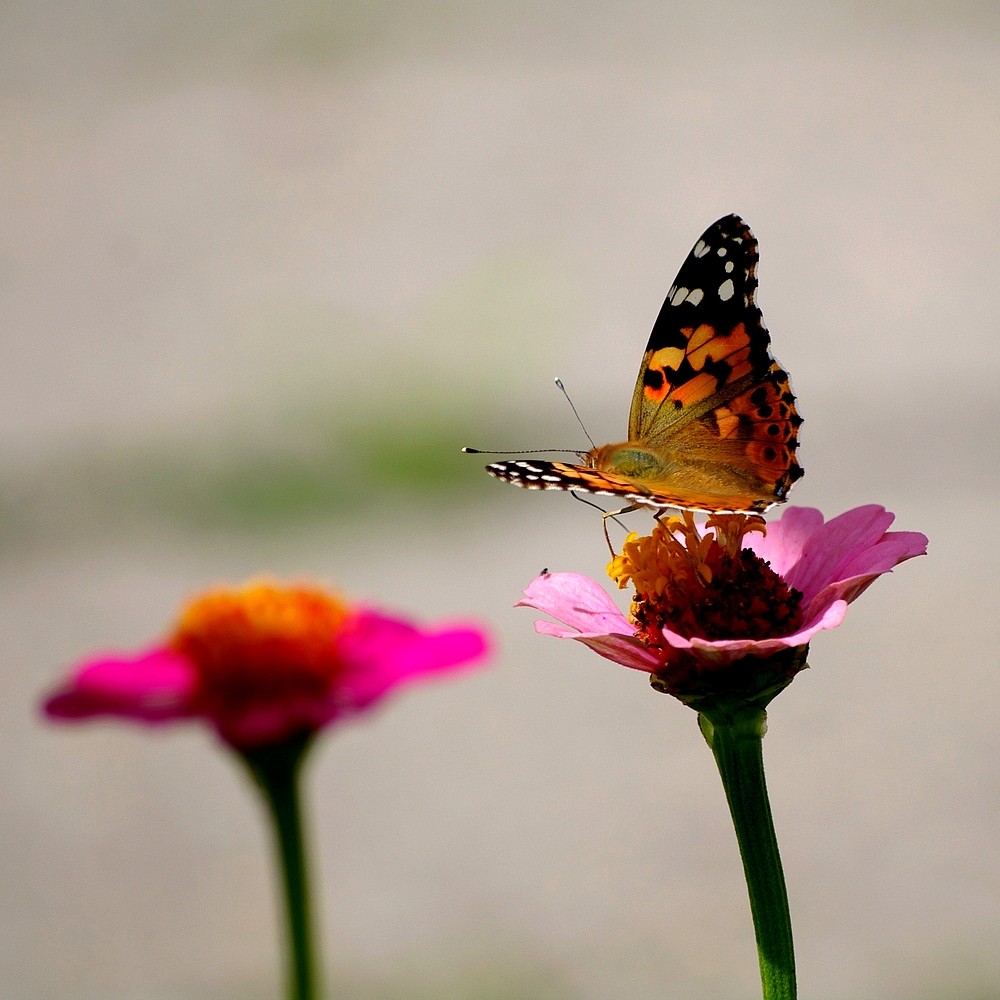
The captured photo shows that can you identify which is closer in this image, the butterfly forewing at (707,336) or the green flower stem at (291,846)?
the green flower stem at (291,846)

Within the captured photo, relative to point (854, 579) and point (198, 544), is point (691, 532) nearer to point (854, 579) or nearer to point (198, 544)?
point (854, 579)

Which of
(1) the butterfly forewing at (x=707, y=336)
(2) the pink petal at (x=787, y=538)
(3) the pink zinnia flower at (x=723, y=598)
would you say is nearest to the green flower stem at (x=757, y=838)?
(3) the pink zinnia flower at (x=723, y=598)

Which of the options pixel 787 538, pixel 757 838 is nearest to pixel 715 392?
pixel 787 538

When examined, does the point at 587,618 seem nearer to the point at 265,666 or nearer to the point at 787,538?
the point at 787,538

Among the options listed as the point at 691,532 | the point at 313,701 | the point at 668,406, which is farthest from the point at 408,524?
the point at 313,701

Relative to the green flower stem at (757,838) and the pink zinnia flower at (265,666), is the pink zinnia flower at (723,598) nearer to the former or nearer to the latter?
the green flower stem at (757,838)

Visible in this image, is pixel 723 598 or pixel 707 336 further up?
pixel 707 336

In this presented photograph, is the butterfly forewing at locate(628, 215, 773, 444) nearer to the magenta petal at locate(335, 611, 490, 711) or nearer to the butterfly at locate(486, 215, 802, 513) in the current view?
the butterfly at locate(486, 215, 802, 513)
